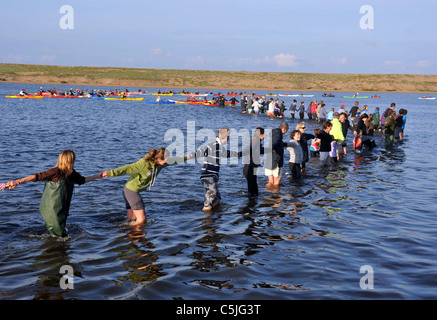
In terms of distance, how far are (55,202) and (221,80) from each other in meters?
161

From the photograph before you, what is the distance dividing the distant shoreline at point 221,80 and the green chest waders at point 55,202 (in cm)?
13561

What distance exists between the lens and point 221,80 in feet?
547

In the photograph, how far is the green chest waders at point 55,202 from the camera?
8438 millimetres

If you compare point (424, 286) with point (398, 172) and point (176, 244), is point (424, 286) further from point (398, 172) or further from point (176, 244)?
point (398, 172)

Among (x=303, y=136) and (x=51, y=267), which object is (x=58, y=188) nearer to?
(x=51, y=267)

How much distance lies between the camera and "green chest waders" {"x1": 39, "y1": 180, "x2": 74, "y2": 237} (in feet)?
27.7

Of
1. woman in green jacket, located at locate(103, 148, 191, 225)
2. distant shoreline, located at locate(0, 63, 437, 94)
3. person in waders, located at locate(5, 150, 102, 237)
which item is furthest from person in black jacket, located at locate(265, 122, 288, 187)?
distant shoreline, located at locate(0, 63, 437, 94)

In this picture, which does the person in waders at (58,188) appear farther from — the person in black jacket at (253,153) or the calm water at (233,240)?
the person in black jacket at (253,153)

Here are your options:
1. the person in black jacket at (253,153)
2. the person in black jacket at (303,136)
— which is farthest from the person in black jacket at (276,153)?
the person in black jacket at (303,136)

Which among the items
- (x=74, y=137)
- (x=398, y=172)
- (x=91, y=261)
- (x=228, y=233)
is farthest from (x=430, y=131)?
(x=91, y=261)

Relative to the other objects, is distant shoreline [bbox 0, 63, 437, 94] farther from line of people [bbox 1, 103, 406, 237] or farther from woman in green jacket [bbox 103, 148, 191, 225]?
woman in green jacket [bbox 103, 148, 191, 225]

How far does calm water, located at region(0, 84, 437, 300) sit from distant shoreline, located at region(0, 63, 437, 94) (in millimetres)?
129895

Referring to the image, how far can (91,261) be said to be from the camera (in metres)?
8.33
